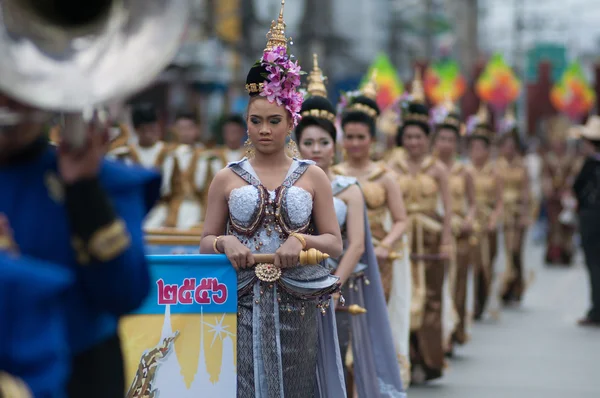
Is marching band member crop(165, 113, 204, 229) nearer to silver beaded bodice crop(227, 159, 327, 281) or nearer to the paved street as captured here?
the paved street

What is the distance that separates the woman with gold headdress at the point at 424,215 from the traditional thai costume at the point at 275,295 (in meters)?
4.80

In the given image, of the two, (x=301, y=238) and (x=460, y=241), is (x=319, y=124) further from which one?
(x=460, y=241)

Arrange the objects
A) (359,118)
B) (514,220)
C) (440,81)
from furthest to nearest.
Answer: (440,81), (514,220), (359,118)

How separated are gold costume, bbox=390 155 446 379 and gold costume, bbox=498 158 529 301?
6.11m

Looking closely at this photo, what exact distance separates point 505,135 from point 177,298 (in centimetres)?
1286

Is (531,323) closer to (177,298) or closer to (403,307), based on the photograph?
(403,307)

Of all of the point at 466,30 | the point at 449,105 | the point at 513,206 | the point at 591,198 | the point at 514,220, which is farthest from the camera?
the point at 466,30

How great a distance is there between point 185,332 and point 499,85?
102ft

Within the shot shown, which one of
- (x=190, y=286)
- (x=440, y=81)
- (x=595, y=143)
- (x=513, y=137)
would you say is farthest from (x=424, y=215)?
(x=440, y=81)

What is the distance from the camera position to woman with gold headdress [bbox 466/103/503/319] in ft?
49.6

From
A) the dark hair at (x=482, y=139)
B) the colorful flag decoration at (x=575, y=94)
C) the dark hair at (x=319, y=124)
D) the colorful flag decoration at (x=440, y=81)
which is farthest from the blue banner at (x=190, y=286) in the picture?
the colorful flag decoration at (x=575, y=94)

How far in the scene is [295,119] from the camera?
19.9 feet

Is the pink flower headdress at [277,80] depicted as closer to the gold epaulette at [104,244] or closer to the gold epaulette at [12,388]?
the gold epaulette at [104,244]

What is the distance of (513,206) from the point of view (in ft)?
58.6
